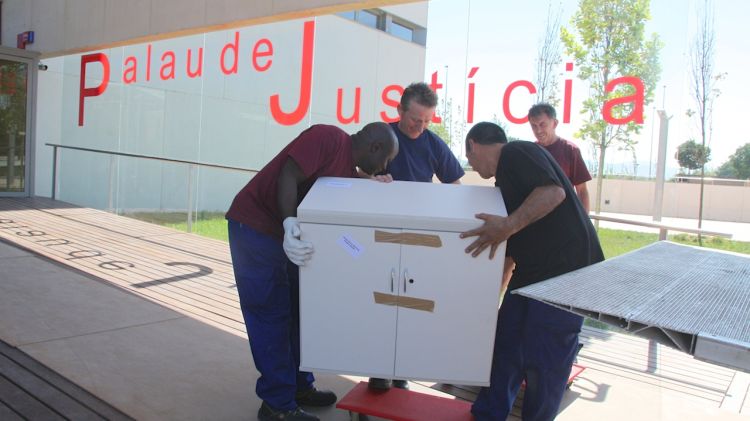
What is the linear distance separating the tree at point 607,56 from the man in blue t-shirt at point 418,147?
182 cm

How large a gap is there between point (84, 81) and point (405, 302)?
8.99m

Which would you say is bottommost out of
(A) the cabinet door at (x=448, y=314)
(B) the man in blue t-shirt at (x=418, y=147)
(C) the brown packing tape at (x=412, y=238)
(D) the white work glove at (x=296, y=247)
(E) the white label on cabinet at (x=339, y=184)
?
(A) the cabinet door at (x=448, y=314)

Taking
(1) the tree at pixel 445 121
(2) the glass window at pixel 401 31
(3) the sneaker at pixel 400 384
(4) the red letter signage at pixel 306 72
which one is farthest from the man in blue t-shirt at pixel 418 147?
(4) the red letter signage at pixel 306 72

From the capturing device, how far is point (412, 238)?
180 centimetres

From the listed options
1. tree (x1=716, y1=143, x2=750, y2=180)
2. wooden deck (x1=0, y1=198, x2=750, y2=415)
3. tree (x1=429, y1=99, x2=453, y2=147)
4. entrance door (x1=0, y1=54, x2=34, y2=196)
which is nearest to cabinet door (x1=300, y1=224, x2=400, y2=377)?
wooden deck (x1=0, y1=198, x2=750, y2=415)

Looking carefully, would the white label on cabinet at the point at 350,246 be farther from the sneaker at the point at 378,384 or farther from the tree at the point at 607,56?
the tree at the point at 607,56

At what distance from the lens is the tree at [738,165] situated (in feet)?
82.3

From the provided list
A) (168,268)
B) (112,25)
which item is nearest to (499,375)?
(168,268)

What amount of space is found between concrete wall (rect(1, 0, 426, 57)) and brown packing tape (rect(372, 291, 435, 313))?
3134 millimetres

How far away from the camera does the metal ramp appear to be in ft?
2.97

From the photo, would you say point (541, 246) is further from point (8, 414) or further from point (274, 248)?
point (8, 414)

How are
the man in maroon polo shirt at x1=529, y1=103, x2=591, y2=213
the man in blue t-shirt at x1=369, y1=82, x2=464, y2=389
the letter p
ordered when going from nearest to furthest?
the man in blue t-shirt at x1=369, y1=82, x2=464, y2=389 < the man in maroon polo shirt at x1=529, y1=103, x2=591, y2=213 < the letter p

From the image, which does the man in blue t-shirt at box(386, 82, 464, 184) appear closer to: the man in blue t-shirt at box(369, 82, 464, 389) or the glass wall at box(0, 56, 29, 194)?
the man in blue t-shirt at box(369, 82, 464, 389)

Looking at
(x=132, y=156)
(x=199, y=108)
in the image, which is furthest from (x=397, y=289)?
(x=132, y=156)
